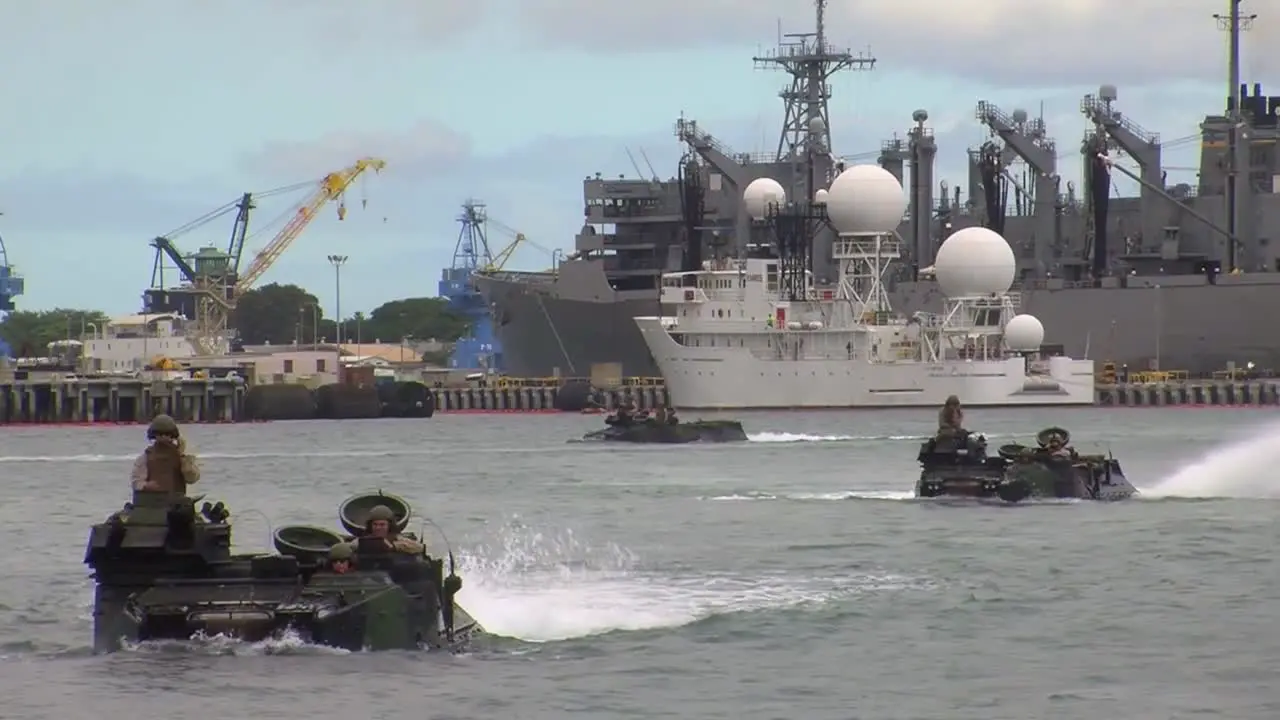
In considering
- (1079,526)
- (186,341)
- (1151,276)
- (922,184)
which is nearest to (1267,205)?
(1151,276)

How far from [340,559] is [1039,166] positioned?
14999 cm

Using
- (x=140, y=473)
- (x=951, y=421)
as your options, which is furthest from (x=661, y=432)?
(x=140, y=473)

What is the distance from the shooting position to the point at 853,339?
150750 millimetres

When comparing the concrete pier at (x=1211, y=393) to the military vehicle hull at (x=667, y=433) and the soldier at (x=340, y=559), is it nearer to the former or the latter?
the military vehicle hull at (x=667, y=433)

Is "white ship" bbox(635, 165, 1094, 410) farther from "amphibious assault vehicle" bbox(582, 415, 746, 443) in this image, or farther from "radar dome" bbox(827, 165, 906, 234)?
"amphibious assault vehicle" bbox(582, 415, 746, 443)

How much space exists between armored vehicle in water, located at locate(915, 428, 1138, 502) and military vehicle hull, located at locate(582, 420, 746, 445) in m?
40.4

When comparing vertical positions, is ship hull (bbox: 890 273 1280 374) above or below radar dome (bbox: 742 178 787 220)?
below

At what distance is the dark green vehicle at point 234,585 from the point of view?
1094 inches

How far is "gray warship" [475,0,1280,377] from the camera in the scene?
16062 cm

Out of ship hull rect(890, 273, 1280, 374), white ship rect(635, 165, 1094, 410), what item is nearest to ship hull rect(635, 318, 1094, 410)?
white ship rect(635, 165, 1094, 410)

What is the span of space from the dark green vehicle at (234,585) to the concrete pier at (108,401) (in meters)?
116

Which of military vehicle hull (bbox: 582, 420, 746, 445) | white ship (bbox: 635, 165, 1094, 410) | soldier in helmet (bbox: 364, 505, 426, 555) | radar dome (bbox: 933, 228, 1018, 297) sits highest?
radar dome (bbox: 933, 228, 1018, 297)

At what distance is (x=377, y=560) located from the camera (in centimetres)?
2848

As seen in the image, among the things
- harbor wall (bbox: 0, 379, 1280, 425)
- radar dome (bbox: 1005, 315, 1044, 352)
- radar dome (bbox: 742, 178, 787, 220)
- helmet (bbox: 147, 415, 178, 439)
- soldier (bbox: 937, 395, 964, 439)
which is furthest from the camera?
radar dome (bbox: 742, 178, 787, 220)
